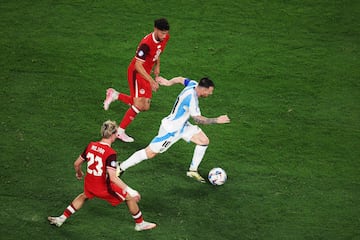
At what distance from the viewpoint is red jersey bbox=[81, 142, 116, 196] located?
28.7 ft

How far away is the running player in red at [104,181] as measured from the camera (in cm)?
875

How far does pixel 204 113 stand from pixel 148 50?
6.34 feet

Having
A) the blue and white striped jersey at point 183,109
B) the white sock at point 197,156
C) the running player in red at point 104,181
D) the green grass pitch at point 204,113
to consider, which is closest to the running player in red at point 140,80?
the green grass pitch at point 204,113

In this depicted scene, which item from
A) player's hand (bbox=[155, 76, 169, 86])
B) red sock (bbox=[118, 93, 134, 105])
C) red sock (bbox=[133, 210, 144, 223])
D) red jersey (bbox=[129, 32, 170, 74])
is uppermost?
red jersey (bbox=[129, 32, 170, 74])

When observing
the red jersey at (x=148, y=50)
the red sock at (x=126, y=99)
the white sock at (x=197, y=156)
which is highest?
the red jersey at (x=148, y=50)

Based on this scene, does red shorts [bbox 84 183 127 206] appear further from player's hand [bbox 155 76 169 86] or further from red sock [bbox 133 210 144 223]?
player's hand [bbox 155 76 169 86]

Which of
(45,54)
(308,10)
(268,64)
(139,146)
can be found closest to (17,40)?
(45,54)

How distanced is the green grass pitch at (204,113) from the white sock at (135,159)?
1.18ft

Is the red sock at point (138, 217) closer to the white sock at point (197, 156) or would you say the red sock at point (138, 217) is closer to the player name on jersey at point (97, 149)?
the player name on jersey at point (97, 149)

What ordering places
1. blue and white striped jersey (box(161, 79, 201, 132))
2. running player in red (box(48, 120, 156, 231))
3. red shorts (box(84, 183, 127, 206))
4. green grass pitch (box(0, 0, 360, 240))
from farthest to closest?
1. blue and white striped jersey (box(161, 79, 201, 132))
2. green grass pitch (box(0, 0, 360, 240))
3. red shorts (box(84, 183, 127, 206))
4. running player in red (box(48, 120, 156, 231))

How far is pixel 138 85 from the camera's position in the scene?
11.4 meters

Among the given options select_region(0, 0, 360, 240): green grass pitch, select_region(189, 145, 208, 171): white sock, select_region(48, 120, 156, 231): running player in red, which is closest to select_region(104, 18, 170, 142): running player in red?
select_region(0, 0, 360, 240): green grass pitch

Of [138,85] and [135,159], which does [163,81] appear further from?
[135,159]

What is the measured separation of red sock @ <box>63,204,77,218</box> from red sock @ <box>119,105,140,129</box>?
2550 millimetres
